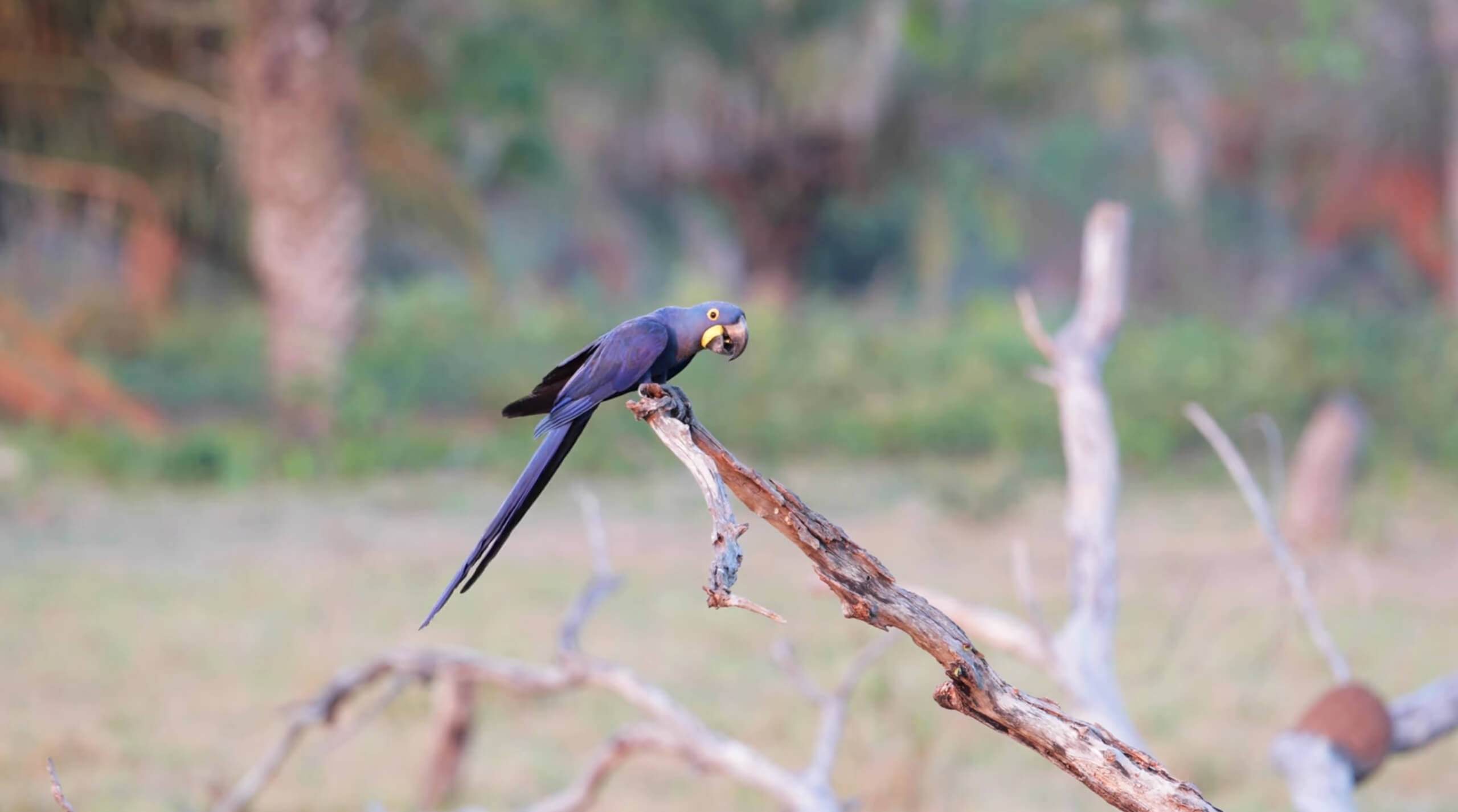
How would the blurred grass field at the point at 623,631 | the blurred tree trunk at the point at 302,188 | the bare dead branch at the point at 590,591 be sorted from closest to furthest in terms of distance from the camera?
the bare dead branch at the point at 590,591 < the blurred grass field at the point at 623,631 < the blurred tree trunk at the point at 302,188

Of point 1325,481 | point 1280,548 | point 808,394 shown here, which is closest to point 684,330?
point 1280,548

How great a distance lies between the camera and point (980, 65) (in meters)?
13.5

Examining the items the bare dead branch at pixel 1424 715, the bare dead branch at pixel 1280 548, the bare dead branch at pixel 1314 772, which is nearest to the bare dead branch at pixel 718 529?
the bare dead branch at pixel 1314 772

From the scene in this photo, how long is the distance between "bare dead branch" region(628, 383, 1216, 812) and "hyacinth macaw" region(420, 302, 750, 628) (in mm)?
167

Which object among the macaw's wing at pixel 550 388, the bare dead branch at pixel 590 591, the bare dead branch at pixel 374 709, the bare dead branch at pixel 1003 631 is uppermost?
the bare dead branch at pixel 1003 631

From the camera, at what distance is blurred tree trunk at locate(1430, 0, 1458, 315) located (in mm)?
12844

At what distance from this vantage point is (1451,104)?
1475 cm

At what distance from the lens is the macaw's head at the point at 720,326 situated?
196 centimetres

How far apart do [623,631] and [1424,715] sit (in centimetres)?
372

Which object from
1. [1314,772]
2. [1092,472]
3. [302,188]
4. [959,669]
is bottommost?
[959,669]

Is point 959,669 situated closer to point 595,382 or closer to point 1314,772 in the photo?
point 595,382

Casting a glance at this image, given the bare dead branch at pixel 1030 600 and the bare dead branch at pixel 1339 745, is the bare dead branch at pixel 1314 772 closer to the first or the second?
the bare dead branch at pixel 1339 745

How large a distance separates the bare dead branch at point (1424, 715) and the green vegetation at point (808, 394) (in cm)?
660

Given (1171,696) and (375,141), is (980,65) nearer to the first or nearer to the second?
(375,141)
